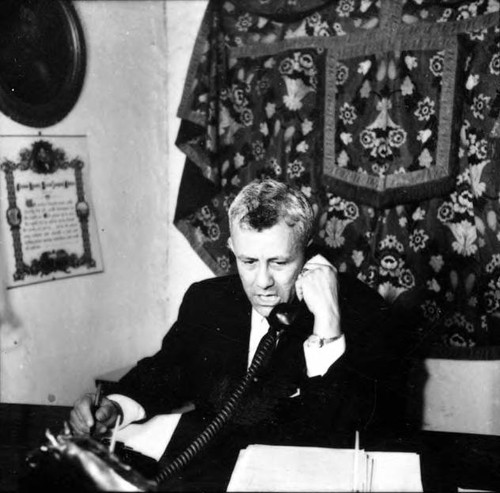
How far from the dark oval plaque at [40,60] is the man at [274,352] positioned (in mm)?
1272

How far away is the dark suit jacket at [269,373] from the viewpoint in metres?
1.73

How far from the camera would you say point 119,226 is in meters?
3.55

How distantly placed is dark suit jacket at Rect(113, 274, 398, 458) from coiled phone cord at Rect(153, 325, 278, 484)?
0.22ft

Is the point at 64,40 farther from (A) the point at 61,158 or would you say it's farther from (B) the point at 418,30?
(B) the point at 418,30

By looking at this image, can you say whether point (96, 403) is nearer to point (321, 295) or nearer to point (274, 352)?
point (274, 352)

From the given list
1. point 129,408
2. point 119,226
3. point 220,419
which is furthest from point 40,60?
point 220,419

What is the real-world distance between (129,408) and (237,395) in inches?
15.5

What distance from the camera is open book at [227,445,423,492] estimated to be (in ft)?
4.26


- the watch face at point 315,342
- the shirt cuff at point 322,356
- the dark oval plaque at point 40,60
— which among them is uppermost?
the dark oval plaque at point 40,60

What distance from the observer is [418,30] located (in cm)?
286

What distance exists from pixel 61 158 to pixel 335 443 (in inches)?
85.4

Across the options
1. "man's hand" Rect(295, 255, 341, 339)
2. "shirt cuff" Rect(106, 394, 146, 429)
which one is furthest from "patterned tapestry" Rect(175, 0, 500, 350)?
"shirt cuff" Rect(106, 394, 146, 429)

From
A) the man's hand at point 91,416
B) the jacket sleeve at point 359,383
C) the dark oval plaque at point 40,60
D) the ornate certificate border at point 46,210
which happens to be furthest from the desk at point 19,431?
the dark oval plaque at point 40,60

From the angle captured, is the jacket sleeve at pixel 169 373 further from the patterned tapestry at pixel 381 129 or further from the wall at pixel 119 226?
the patterned tapestry at pixel 381 129
